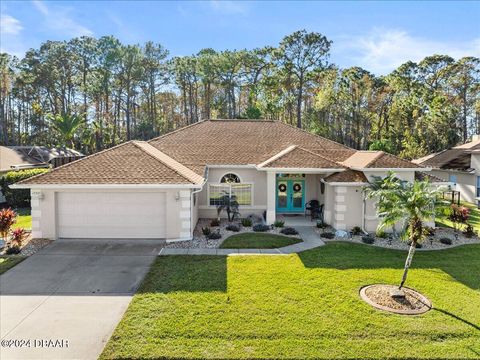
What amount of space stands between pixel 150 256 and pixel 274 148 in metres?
11.3

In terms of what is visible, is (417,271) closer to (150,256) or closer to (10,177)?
(150,256)

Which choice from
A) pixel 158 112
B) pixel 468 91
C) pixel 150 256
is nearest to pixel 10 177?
pixel 150 256

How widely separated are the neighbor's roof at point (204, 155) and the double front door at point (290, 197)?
7.32 feet

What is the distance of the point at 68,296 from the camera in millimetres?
9258

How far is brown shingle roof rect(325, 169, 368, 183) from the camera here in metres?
16.2

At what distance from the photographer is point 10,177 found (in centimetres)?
2303

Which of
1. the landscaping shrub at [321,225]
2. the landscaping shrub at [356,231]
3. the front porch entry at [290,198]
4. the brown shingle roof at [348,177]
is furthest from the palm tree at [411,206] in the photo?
the front porch entry at [290,198]

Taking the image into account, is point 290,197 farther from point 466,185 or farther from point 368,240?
point 466,185

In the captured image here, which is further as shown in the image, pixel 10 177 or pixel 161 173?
pixel 10 177

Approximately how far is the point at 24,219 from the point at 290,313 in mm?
18745

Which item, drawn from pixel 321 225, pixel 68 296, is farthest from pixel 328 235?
pixel 68 296

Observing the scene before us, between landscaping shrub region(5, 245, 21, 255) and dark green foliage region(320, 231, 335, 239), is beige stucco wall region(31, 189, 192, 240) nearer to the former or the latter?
landscaping shrub region(5, 245, 21, 255)

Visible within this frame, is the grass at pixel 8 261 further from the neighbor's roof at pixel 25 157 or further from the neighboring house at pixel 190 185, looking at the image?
the neighbor's roof at pixel 25 157

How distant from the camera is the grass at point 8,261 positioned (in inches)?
452
